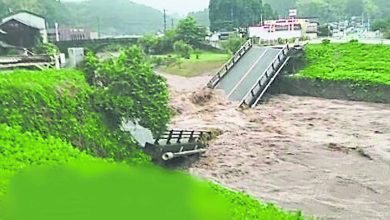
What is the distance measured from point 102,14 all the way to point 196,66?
202ft

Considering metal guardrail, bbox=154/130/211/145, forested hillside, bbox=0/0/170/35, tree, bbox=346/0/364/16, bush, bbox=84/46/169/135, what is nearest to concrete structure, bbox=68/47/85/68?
bush, bbox=84/46/169/135

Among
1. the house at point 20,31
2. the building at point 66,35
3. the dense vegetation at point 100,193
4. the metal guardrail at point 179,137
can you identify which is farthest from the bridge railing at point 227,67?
the building at point 66,35

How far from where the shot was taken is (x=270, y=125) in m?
21.1

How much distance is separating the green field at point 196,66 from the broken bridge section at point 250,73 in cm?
493

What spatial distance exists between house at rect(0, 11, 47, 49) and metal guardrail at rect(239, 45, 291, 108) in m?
17.7

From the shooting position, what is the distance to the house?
121 ft

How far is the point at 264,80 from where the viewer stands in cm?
2641

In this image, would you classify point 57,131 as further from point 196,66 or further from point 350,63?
point 196,66

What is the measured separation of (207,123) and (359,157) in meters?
6.70

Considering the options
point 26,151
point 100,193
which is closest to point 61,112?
point 26,151

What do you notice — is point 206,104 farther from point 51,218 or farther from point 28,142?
point 51,218

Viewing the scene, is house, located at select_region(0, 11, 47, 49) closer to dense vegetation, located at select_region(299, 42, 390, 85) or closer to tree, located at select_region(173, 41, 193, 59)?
tree, located at select_region(173, 41, 193, 59)

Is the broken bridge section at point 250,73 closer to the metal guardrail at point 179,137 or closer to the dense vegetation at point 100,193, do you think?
the metal guardrail at point 179,137

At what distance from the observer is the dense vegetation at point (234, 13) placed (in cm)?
5444
